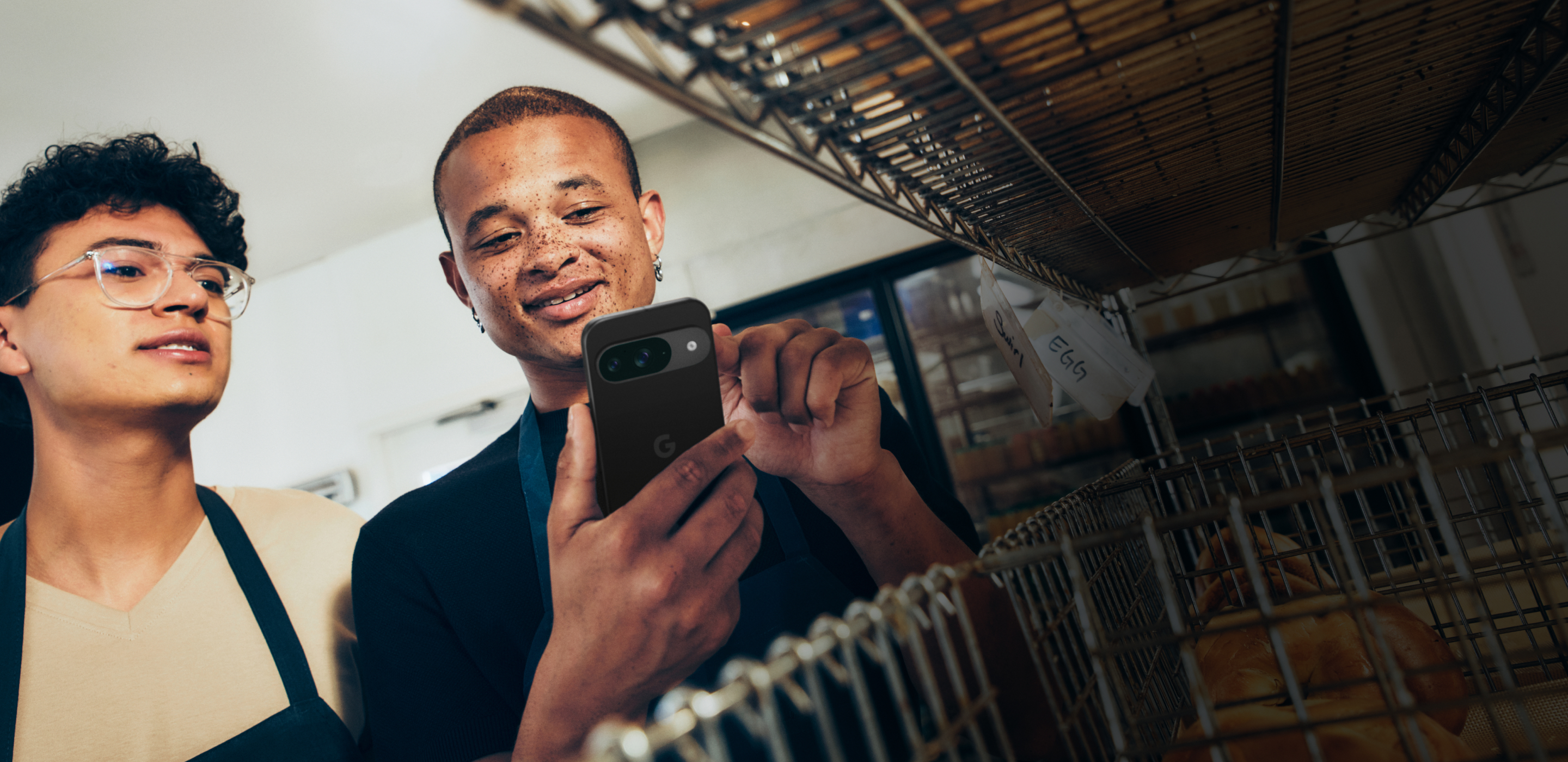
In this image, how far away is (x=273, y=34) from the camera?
129 cm

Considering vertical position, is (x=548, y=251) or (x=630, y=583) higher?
(x=548, y=251)

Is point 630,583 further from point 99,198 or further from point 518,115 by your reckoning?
point 99,198

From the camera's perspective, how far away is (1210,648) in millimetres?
747

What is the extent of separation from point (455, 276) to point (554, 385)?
0.78 ft

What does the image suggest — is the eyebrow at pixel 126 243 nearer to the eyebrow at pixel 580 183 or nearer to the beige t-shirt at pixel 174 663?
the beige t-shirt at pixel 174 663

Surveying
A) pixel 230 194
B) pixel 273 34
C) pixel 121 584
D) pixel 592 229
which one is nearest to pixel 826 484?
pixel 592 229

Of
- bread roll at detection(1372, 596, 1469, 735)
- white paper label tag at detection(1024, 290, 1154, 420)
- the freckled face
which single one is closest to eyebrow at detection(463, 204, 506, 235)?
the freckled face

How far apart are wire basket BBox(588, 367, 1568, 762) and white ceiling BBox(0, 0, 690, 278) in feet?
2.99

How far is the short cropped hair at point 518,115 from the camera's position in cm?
106

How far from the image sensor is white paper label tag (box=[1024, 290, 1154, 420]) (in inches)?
48.4

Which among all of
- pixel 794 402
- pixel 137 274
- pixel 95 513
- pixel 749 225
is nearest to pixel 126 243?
pixel 137 274

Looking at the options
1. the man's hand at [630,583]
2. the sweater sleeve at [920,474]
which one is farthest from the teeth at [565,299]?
the sweater sleeve at [920,474]

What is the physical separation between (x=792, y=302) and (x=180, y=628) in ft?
6.60

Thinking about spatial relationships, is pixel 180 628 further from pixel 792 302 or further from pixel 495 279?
pixel 792 302
